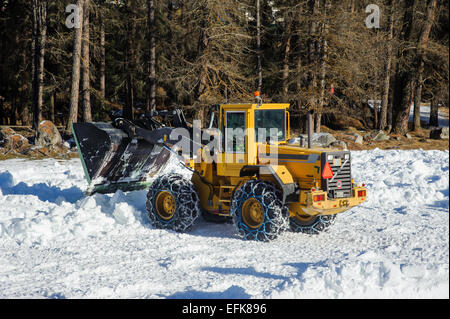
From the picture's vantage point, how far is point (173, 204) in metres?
9.50

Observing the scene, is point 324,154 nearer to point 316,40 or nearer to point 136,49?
point 316,40

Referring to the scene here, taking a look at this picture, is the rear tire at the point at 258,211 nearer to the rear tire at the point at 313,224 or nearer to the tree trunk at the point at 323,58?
the rear tire at the point at 313,224

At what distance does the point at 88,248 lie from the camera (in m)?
8.23

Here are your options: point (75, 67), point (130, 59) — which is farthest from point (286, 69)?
point (130, 59)

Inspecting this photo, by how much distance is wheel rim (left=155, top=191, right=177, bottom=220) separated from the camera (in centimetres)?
953

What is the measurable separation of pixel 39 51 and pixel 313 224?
20334 mm

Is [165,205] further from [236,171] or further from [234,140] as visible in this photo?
[234,140]

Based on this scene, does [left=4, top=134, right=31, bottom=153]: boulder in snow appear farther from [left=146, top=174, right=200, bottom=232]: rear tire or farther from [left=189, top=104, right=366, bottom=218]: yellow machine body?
[left=189, top=104, right=366, bottom=218]: yellow machine body

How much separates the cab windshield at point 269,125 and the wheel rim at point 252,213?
3.61ft

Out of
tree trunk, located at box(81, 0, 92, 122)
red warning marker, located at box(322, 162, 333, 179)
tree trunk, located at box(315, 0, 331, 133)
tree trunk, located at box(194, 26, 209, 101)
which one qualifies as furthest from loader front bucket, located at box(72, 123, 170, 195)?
tree trunk, located at box(81, 0, 92, 122)

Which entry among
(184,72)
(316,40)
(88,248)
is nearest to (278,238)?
(88,248)

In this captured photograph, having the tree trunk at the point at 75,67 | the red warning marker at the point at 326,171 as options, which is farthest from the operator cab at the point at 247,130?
A: the tree trunk at the point at 75,67

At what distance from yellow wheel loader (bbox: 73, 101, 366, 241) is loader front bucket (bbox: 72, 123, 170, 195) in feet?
0.06

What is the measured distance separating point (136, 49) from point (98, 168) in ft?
68.6
